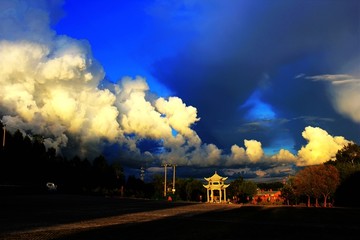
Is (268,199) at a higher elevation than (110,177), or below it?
below

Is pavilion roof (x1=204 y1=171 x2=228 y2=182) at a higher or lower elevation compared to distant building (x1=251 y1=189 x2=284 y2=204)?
higher

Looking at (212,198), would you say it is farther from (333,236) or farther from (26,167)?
(333,236)

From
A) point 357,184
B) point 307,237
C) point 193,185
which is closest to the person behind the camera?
point 307,237

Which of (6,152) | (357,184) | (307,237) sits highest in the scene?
(6,152)

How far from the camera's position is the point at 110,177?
276 ft

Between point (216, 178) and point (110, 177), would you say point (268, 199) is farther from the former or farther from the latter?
point (110, 177)

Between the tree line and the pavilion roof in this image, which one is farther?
the pavilion roof

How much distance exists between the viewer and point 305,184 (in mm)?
57250

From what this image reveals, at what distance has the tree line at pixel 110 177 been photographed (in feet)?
183

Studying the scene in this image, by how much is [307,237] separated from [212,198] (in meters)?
66.6

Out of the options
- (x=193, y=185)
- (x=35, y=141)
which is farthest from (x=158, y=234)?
(x=193, y=185)

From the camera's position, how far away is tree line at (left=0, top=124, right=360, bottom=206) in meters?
55.7

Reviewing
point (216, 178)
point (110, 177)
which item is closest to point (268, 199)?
point (216, 178)

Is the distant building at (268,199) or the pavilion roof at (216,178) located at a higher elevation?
the pavilion roof at (216,178)
